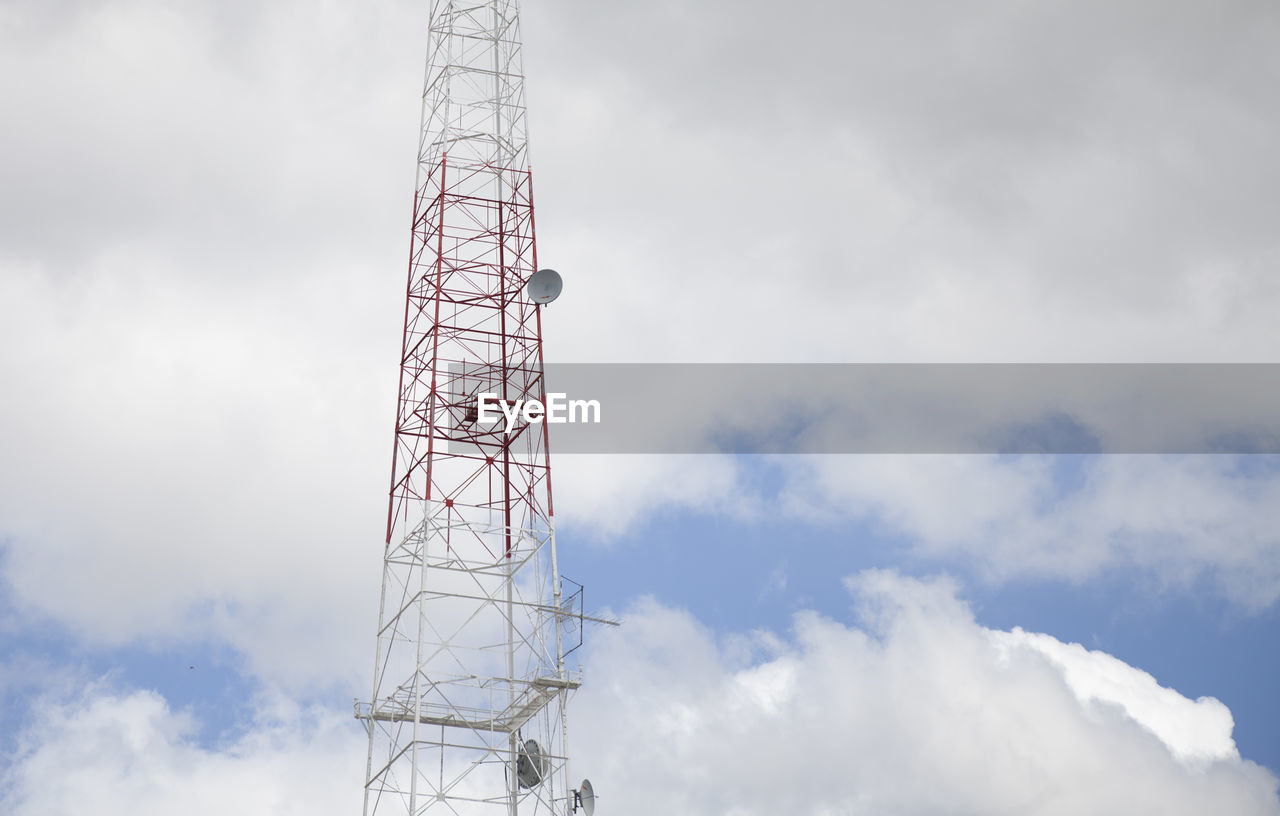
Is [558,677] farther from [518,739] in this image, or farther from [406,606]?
[406,606]

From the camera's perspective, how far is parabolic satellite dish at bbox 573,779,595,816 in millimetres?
63000

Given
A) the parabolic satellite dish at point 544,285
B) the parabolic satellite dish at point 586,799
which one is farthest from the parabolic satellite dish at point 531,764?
the parabolic satellite dish at point 544,285

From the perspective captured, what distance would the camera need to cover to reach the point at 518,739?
65.2 meters

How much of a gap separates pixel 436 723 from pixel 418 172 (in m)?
27.7

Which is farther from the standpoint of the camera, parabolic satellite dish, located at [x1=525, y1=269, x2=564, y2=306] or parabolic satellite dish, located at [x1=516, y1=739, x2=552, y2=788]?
parabolic satellite dish, located at [x1=525, y1=269, x2=564, y2=306]

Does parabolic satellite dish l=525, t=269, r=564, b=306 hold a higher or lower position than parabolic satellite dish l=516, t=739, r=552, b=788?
higher

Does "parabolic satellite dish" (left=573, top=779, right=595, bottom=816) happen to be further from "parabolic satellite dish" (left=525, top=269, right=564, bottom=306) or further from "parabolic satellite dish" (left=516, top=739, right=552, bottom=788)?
"parabolic satellite dish" (left=525, top=269, right=564, bottom=306)

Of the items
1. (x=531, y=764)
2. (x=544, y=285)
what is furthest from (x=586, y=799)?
(x=544, y=285)

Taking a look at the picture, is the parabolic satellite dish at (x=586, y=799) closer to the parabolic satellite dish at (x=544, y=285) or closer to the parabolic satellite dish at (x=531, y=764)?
the parabolic satellite dish at (x=531, y=764)

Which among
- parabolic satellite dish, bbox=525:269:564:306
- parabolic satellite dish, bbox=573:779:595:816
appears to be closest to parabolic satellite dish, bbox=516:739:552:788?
parabolic satellite dish, bbox=573:779:595:816

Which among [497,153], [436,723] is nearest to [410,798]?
[436,723]

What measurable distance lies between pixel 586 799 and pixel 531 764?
279cm

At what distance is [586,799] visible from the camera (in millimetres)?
63250

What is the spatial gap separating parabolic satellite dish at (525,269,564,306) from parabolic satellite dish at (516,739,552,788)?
20769mm
